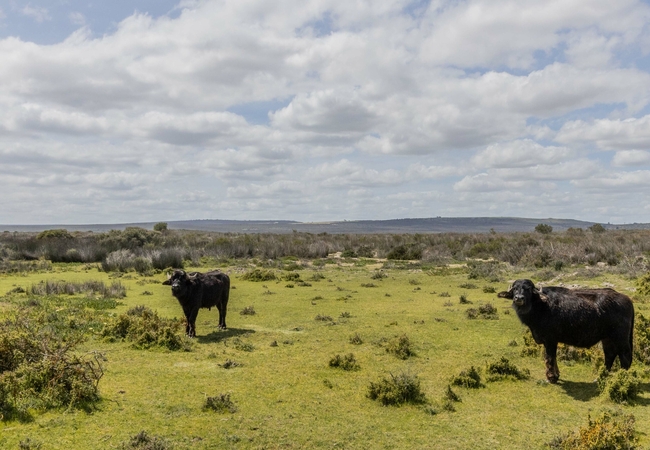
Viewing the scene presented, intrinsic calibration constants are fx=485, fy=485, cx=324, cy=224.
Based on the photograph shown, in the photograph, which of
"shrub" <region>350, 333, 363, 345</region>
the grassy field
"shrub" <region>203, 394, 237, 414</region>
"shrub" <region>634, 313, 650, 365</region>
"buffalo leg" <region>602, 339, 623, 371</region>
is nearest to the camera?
the grassy field

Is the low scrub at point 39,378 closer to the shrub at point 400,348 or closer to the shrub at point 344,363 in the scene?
the shrub at point 344,363

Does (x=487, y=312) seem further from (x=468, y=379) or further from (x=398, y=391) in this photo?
(x=398, y=391)

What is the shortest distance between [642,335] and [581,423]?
14.1 ft

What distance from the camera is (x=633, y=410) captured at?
736 cm

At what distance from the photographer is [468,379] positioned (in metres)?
8.73

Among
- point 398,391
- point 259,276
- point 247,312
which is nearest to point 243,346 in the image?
point 398,391

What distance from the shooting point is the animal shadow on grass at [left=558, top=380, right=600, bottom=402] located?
26.7ft

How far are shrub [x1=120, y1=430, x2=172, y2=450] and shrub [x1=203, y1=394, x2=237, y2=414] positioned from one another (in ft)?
4.01

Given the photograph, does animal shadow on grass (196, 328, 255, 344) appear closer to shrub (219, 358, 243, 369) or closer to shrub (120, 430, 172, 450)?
shrub (219, 358, 243, 369)

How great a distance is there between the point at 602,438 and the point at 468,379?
10.0 feet

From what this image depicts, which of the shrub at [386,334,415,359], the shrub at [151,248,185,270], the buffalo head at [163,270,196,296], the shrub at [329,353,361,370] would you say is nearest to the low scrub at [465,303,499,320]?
the shrub at [386,334,415,359]

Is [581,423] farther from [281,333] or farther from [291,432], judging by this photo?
[281,333]

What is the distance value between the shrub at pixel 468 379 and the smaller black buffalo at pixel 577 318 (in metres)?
1.30

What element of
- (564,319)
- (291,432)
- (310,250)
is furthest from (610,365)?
(310,250)
